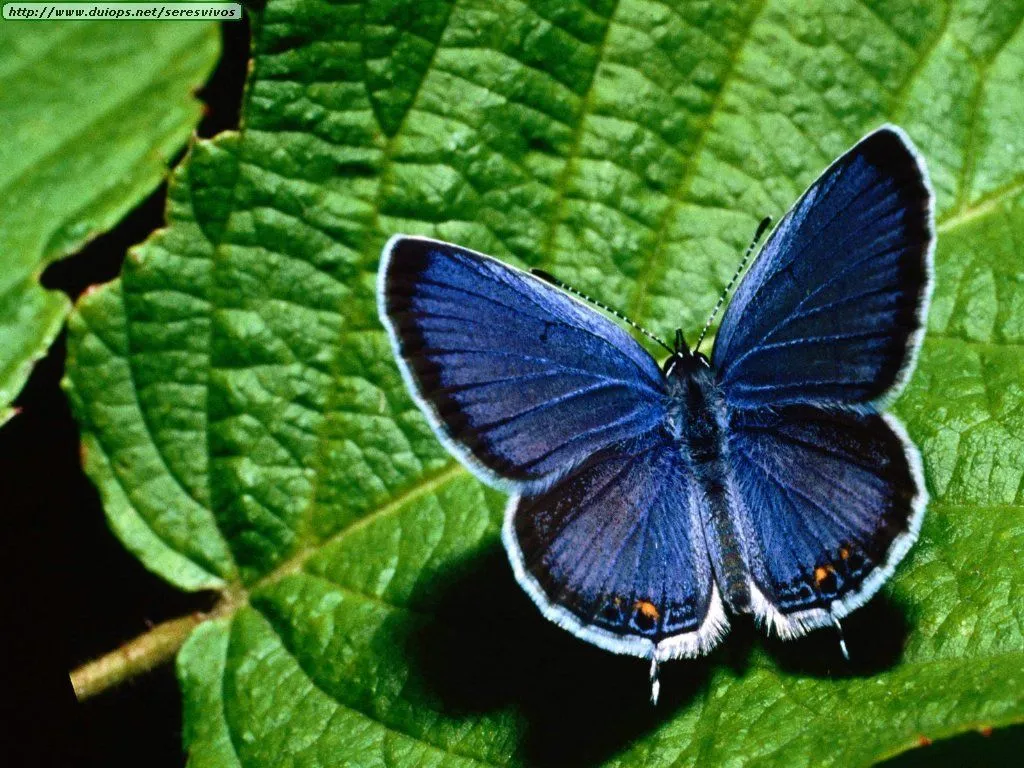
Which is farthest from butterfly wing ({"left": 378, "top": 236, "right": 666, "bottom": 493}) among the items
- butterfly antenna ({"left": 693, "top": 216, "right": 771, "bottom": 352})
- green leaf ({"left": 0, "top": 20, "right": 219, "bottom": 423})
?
green leaf ({"left": 0, "top": 20, "right": 219, "bottom": 423})

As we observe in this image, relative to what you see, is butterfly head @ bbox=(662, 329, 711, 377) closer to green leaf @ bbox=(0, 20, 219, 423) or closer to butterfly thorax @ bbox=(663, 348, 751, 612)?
butterfly thorax @ bbox=(663, 348, 751, 612)

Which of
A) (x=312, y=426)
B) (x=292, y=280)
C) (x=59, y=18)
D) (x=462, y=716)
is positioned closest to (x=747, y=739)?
(x=462, y=716)

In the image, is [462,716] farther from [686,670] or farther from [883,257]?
[883,257]

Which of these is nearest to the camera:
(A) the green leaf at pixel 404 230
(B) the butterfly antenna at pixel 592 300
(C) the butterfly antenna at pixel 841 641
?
(C) the butterfly antenna at pixel 841 641

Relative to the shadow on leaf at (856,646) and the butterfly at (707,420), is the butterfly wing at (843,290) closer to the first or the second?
the butterfly at (707,420)

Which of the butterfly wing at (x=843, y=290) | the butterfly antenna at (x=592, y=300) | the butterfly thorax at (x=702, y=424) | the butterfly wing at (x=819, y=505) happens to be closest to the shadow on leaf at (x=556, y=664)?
the butterfly wing at (x=819, y=505)

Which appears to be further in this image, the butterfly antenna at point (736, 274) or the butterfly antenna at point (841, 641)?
the butterfly antenna at point (736, 274)

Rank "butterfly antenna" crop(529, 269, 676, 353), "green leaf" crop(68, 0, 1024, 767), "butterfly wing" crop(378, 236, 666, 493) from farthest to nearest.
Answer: "green leaf" crop(68, 0, 1024, 767) < "butterfly antenna" crop(529, 269, 676, 353) < "butterfly wing" crop(378, 236, 666, 493)
